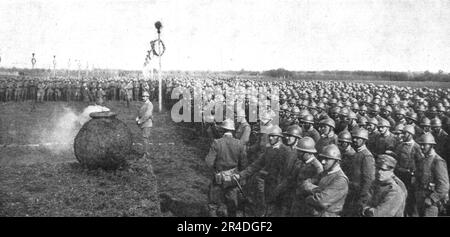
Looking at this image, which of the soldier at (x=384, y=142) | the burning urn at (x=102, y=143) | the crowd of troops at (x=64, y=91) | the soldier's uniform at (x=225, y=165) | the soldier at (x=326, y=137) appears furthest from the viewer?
the crowd of troops at (x=64, y=91)

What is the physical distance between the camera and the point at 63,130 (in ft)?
60.8

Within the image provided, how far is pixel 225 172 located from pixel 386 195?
2.89 m

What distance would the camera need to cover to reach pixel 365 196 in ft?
20.5

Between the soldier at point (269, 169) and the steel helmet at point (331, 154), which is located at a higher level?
the steel helmet at point (331, 154)

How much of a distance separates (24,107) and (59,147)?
49.5 ft

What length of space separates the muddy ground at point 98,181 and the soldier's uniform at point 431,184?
159 inches

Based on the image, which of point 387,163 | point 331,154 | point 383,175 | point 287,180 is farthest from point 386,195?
point 287,180

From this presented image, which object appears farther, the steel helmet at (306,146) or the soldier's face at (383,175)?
the steel helmet at (306,146)

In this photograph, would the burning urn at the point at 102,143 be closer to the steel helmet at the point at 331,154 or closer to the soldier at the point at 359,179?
the soldier at the point at 359,179

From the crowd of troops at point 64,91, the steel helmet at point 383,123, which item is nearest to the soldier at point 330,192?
the steel helmet at point 383,123

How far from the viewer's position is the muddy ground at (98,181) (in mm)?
8297

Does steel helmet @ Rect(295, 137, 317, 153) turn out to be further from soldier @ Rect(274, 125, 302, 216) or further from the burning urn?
the burning urn

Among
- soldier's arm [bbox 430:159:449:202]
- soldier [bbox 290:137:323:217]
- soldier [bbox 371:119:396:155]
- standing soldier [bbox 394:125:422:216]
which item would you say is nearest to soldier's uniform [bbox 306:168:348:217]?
soldier [bbox 290:137:323:217]
